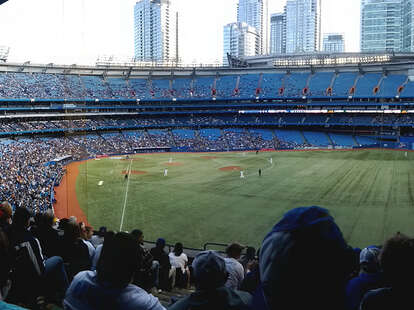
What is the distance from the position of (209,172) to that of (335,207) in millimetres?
16612

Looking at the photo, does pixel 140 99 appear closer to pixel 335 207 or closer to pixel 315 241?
pixel 335 207

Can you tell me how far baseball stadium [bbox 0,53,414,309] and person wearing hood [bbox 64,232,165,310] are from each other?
9.63 metres

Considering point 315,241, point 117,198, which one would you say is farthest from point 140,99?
point 315,241

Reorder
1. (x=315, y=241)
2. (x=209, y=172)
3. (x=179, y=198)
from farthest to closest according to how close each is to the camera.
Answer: (x=209, y=172) → (x=179, y=198) → (x=315, y=241)

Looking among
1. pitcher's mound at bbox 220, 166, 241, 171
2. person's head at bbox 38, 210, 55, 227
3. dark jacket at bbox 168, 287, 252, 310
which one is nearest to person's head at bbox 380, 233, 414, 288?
A: dark jacket at bbox 168, 287, 252, 310

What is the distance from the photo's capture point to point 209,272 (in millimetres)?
2463

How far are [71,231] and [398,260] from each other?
15.1 feet

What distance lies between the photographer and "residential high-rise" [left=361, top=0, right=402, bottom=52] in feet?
419

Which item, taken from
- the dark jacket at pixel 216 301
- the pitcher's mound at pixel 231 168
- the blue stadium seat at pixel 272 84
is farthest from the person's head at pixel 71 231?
the blue stadium seat at pixel 272 84

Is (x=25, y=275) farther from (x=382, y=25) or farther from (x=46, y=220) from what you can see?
(x=382, y=25)

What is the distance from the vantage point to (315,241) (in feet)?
4.76

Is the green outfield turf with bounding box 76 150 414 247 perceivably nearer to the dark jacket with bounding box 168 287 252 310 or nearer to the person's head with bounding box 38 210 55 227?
the person's head with bounding box 38 210 55 227

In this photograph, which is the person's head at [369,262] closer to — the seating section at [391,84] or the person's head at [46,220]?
the person's head at [46,220]

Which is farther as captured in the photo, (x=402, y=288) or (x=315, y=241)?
(x=402, y=288)
